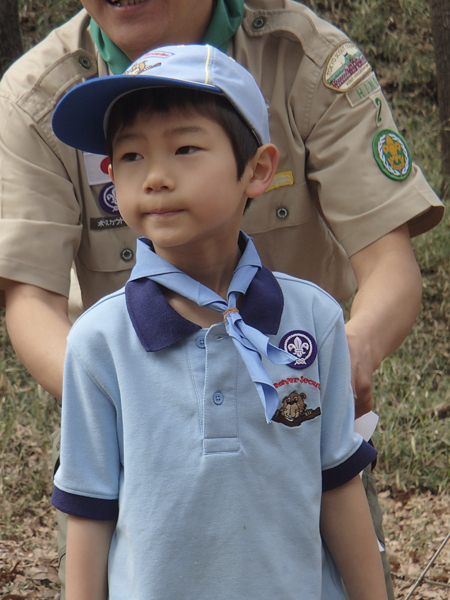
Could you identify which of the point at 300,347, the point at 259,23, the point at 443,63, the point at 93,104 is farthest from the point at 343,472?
the point at 443,63

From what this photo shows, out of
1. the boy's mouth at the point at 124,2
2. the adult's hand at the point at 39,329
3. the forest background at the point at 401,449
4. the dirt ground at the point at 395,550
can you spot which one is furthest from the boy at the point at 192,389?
the dirt ground at the point at 395,550

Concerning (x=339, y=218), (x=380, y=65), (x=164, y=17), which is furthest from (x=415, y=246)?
(x=164, y=17)

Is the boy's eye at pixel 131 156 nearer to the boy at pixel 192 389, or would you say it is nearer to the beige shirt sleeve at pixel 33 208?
the boy at pixel 192 389

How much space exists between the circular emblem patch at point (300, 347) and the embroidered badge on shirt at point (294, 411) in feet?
0.18

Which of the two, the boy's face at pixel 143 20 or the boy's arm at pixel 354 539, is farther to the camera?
the boy's face at pixel 143 20

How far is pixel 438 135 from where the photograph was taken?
6.20 metres

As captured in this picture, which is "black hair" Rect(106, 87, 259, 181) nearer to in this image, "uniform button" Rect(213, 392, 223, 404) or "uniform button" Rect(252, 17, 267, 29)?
"uniform button" Rect(213, 392, 223, 404)

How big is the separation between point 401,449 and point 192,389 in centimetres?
260

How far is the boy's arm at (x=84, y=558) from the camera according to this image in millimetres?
1472

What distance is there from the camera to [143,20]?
6.77ft

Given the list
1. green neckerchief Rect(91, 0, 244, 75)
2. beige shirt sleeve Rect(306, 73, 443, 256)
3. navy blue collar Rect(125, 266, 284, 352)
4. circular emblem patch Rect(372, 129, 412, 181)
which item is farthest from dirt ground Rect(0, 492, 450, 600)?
green neckerchief Rect(91, 0, 244, 75)

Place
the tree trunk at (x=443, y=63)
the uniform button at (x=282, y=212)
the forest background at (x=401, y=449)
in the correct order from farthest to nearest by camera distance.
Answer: the tree trunk at (x=443, y=63) → the forest background at (x=401, y=449) → the uniform button at (x=282, y=212)

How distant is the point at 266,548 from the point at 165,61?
873 mm

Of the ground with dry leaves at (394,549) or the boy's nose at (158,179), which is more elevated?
the boy's nose at (158,179)
